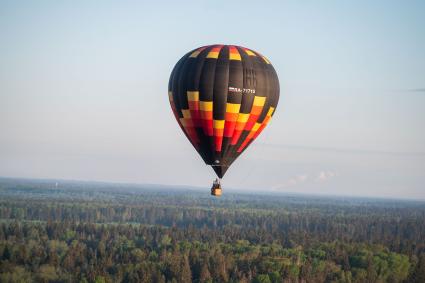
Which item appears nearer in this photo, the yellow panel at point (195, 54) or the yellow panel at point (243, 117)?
the yellow panel at point (243, 117)

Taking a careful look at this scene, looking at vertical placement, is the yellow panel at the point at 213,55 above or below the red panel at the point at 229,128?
above

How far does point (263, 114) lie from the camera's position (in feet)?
141

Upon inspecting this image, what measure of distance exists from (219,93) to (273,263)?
203ft

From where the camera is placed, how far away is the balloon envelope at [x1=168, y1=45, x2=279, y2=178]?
40.8 metres

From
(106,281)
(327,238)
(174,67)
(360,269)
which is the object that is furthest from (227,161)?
(327,238)

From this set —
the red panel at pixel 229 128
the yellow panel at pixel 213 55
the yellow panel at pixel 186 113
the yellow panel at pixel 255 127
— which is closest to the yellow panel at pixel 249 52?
the yellow panel at pixel 213 55

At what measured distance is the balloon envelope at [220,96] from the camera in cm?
4081

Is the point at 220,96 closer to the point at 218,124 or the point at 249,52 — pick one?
the point at 218,124

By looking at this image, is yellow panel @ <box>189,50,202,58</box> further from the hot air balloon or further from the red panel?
the red panel

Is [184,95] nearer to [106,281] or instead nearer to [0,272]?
[106,281]

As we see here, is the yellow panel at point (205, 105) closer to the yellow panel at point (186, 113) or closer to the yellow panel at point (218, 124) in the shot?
the yellow panel at point (218, 124)

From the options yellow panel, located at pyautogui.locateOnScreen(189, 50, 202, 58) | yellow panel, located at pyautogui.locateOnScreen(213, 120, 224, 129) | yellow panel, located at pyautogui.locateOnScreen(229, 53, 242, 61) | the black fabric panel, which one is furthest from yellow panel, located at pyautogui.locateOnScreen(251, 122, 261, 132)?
yellow panel, located at pyautogui.locateOnScreen(189, 50, 202, 58)

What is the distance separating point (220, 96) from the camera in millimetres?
40781

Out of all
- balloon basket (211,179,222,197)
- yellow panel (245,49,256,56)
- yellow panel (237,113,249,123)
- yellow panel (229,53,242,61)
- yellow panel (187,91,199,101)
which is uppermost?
yellow panel (245,49,256,56)
